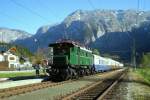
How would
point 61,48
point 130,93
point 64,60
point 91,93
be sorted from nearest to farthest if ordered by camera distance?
point 91,93 → point 130,93 → point 64,60 → point 61,48


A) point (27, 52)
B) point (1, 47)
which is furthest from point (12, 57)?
point (27, 52)

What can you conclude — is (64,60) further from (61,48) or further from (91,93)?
(91,93)

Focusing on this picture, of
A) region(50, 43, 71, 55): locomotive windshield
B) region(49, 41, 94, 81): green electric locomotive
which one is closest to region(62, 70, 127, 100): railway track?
region(49, 41, 94, 81): green electric locomotive

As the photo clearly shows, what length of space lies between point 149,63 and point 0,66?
62707 millimetres

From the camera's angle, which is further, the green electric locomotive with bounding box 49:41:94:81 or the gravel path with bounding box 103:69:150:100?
the green electric locomotive with bounding box 49:41:94:81

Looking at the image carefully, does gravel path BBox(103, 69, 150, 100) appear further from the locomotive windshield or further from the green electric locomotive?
the locomotive windshield

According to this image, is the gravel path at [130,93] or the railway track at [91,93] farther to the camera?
the gravel path at [130,93]

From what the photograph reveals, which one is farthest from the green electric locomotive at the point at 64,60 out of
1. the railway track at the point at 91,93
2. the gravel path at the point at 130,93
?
the railway track at the point at 91,93

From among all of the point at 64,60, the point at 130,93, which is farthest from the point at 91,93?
the point at 64,60

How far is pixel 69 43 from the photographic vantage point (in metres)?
39.8

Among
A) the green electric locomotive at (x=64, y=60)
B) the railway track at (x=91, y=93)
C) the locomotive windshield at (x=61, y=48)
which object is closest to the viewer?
the railway track at (x=91, y=93)

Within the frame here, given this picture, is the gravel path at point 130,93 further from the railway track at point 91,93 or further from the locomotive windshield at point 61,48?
the locomotive windshield at point 61,48

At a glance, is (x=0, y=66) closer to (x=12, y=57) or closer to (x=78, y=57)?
(x=12, y=57)

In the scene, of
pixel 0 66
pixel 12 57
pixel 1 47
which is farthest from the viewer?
pixel 1 47
